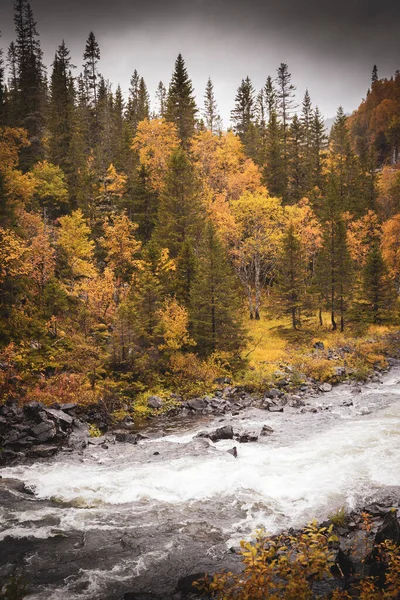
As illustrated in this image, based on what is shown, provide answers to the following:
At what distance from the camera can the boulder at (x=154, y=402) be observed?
20781 millimetres

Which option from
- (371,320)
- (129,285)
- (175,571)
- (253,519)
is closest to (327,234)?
(371,320)

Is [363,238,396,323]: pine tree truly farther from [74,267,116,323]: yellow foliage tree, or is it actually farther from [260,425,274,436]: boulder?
[74,267,116,323]: yellow foliage tree

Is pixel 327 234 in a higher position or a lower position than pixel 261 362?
higher

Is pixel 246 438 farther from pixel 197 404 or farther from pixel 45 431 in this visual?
pixel 45 431

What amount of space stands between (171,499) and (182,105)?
48.9 m

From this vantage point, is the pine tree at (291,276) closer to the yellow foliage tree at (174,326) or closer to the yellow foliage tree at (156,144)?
the yellow foliage tree at (174,326)

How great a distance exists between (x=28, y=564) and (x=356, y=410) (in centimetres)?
1644

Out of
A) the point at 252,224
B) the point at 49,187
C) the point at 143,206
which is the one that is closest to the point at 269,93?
the point at 143,206

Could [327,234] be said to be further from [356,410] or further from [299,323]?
[356,410]

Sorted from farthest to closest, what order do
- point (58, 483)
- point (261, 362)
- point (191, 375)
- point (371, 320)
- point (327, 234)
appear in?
point (327, 234) < point (371, 320) < point (261, 362) < point (191, 375) < point (58, 483)

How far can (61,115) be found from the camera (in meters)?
50.3

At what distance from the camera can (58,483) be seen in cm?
1208

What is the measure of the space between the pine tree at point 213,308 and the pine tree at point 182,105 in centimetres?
2627

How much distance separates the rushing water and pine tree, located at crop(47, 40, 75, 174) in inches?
1577
